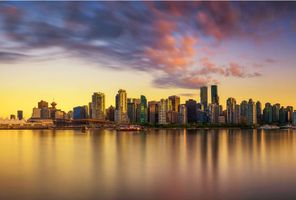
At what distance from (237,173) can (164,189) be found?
1057 cm

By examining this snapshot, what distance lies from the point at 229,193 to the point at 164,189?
15.5 feet

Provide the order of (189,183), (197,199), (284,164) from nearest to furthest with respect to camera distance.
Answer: (197,199) → (189,183) → (284,164)

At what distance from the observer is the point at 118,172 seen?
36.6m

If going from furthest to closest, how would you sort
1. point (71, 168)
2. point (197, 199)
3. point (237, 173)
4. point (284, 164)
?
point (284, 164) < point (71, 168) < point (237, 173) < point (197, 199)

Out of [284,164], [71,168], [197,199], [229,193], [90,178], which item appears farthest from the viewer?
[284,164]

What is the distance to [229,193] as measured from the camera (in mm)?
26781

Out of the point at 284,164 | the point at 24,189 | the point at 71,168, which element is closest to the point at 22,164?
the point at 71,168

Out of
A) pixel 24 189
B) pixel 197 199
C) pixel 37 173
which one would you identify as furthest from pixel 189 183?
pixel 37 173

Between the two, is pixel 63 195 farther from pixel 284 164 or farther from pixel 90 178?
pixel 284 164

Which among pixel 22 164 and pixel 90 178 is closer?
pixel 90 178

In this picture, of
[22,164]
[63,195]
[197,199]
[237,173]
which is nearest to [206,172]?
[237,173]

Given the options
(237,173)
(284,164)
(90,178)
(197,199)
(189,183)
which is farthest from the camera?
(284,164)

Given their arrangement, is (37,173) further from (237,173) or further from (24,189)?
(237,173)

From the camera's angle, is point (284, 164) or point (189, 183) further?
point (284, 164)
